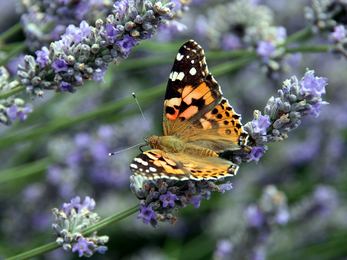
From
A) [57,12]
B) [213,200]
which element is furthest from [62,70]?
[213,200]

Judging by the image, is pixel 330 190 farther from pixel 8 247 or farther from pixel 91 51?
pixel 8 247

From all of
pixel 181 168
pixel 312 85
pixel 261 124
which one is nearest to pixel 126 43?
pixel 181 168

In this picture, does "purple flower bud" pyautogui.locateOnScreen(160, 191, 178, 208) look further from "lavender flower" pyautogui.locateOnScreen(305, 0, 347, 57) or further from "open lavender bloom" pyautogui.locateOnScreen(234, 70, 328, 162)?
"lavender flower" pyautogui.locateOnScreen(305, 0, 347, 57)

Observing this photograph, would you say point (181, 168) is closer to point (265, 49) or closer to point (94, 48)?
point (94, 48)

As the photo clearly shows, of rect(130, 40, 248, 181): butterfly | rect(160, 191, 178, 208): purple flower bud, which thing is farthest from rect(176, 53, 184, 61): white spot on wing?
rect(160, 191, 178, 208): purple flower bud

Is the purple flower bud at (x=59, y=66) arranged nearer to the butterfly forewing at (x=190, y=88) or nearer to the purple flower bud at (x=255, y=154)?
the butterfly forewing at (x=190, y=88)

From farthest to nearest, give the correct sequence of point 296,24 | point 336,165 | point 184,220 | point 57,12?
point 296,24
point 184,220
point 336,165
point 57,12
